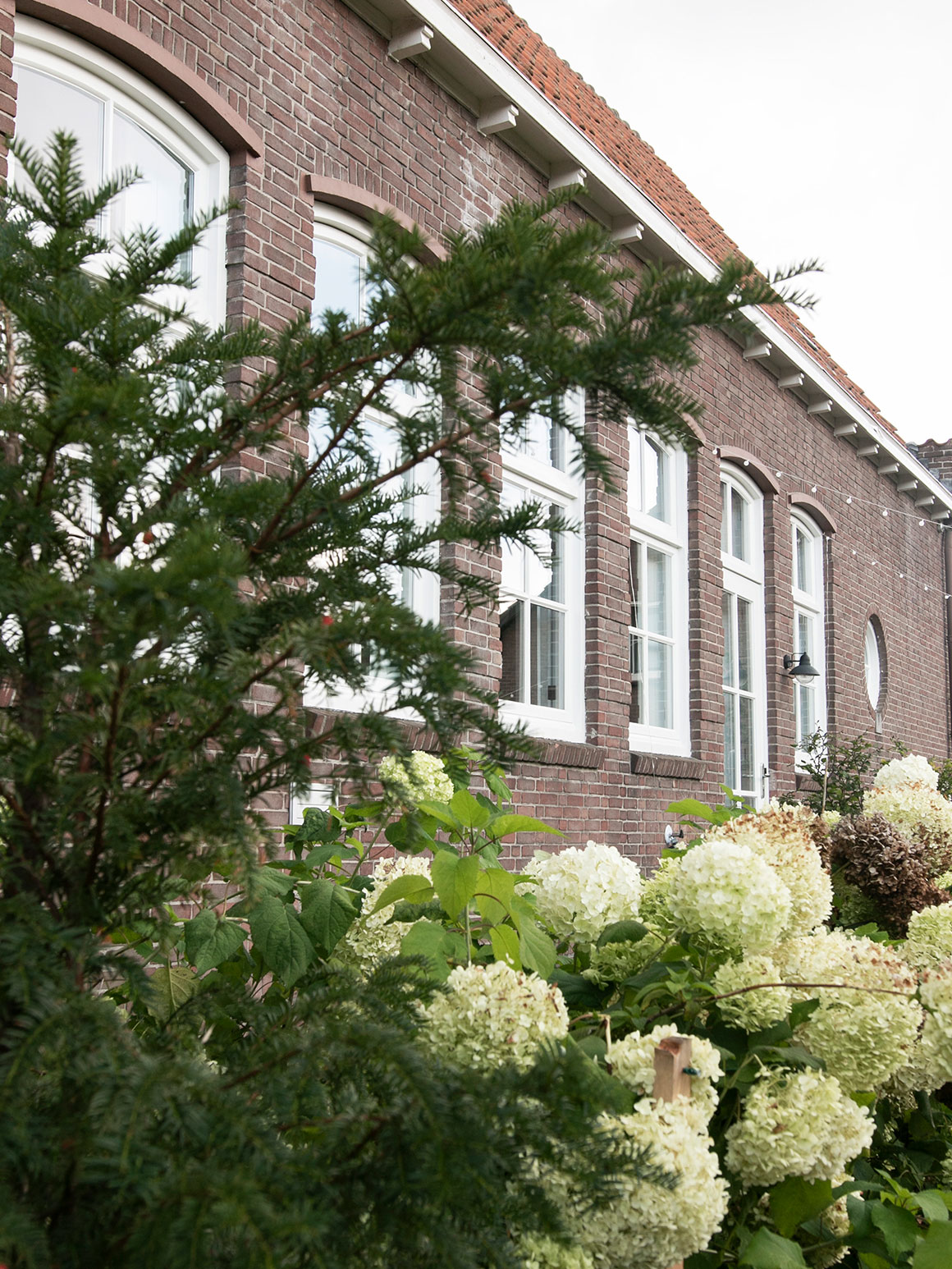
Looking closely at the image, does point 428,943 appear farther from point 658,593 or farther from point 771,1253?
point 658,593

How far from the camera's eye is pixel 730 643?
10469mm

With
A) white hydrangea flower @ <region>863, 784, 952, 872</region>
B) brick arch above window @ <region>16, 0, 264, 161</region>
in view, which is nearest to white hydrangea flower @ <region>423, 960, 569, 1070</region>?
white hydrangea flower @ <region>863, 784, 952, 872</region>

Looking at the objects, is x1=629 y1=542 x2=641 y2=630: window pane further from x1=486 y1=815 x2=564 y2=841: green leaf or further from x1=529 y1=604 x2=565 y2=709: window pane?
x1=486 y1=815 x2=564 y2=841: green leaf

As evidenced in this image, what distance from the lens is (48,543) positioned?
1.25 metres

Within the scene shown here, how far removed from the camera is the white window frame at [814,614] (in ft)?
38.5

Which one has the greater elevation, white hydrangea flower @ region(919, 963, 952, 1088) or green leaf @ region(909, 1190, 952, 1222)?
white hydrangea flower @ region(919, 963, 952, 1088)

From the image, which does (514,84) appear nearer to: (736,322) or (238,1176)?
(736,322)

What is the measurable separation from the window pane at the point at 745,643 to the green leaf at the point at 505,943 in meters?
8.92

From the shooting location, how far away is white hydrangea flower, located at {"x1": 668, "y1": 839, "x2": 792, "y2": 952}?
6.77 ft

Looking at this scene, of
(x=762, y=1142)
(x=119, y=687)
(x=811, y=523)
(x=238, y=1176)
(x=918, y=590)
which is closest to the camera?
(x=238, y=1176)

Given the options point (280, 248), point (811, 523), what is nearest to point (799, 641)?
point (811, 523)

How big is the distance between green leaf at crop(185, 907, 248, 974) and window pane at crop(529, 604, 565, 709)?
5.24 meters

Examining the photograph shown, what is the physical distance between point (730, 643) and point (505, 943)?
874 centimetres

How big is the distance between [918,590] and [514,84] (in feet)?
33.2
